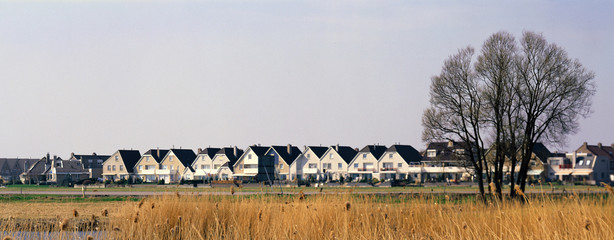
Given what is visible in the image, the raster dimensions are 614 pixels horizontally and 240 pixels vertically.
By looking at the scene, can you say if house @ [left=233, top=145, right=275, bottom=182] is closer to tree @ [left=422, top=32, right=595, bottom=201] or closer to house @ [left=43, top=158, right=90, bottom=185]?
house @ [left=43, top=158, right=90, bottom=185]

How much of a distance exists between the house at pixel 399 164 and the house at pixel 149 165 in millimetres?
46515

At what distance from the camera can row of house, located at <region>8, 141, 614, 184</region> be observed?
4806 inches

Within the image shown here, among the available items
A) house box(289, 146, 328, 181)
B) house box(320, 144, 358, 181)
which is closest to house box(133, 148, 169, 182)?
house box(289, 146, 328, 181)

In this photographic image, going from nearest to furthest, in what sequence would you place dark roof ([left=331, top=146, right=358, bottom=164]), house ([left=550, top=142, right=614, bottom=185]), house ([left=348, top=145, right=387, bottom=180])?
house ([left=550, top=142, right=614, bottom=185]), house ([left=348, top=145, right=387, bottom=180]), dark roof ([left=331, top=146, right=358, bottom=164])

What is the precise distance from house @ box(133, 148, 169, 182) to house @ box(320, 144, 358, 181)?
115 ft

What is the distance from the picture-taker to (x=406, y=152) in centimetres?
12900

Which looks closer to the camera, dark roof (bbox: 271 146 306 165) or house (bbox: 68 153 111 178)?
dark roof (bbox: 271 146 306 165)

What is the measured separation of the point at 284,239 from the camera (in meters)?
12.5

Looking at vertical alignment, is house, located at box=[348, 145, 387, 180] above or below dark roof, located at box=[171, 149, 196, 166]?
below

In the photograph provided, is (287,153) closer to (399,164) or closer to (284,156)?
(284,156)

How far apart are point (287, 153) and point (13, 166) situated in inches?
3552

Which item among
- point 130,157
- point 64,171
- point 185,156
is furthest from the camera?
point 64,171

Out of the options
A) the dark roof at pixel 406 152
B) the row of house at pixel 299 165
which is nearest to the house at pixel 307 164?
the row of house at pixel 299 165

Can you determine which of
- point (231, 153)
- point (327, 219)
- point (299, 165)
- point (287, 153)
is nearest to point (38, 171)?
point (231, 153)
